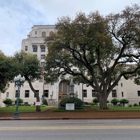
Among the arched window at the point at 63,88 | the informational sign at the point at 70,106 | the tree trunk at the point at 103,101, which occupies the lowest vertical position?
the informational sign at the point at 70,106

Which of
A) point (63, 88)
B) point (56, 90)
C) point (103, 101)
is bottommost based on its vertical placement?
point (103, 101)

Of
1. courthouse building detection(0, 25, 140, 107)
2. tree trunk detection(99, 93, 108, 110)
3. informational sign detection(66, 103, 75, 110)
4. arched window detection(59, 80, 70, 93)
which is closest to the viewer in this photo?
informational sign detection(66, 103, 75, 110)

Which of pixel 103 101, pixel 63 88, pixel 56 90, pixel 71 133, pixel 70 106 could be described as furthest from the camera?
pixel 63 88

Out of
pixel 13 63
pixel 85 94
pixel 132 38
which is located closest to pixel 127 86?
pixel 85 94

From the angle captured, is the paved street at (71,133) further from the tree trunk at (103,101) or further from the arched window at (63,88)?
the arched window at (63,88)

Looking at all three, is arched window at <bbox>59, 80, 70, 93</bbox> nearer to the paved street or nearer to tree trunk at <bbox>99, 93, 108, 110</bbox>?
tree trunk at <bbox>99, 93, 108, 110</bbox>

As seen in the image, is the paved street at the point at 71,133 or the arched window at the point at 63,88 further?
the arched window at the point at 63,88

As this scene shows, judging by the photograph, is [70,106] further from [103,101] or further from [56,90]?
[56,90]

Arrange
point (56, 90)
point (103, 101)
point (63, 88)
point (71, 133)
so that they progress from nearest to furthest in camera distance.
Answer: point (71, 133), point (103, 101), point (56, 90), point (63, 88)

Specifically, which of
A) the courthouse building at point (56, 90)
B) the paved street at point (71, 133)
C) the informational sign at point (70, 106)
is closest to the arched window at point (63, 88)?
the courthouse building at point (56, 90)

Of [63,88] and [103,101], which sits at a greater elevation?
[63,88]

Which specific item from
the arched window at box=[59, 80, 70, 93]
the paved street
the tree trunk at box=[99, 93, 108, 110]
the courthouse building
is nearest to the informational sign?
the tree trunk at box=[99, 93, 108, 110]

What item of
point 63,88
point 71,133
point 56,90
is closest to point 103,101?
point 71,133

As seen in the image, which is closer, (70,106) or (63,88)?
(70,106)
